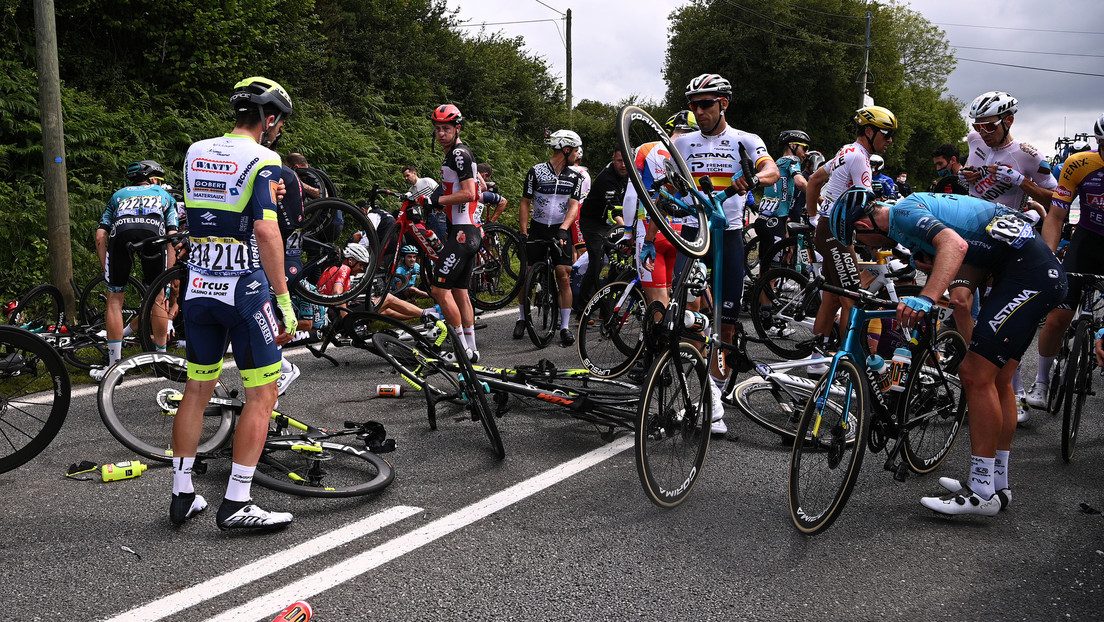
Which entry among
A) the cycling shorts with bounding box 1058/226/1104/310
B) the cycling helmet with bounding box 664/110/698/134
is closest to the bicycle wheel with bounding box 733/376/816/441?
the cycling shorts with bounding box 1058/226/1104/310

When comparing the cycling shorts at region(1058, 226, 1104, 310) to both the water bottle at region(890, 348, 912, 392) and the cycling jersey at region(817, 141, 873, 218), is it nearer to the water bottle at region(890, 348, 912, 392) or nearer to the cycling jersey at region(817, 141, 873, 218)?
the cycling jersey at region(817, 141, 873, 218)

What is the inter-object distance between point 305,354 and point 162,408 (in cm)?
318

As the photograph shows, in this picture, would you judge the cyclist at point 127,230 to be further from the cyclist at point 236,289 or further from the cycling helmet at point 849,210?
the cycling helmet at point 849,210

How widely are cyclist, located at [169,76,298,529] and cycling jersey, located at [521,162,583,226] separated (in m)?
5.04

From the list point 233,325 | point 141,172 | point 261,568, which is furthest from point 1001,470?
point 141,172

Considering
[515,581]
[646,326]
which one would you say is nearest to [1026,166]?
[646,326]

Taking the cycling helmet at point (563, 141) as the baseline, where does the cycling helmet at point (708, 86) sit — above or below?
above

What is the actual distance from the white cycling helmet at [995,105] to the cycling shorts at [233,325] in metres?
5.71

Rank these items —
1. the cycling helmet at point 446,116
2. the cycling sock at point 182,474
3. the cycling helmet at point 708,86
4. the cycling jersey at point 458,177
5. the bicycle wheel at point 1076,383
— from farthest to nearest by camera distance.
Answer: the cycling jersey at point 458,177, the cycling helmet at point 446,116, the cycling helmet at point 708,86, the bicycle wheel at point 1076,383, the cycling sock at point 182,474

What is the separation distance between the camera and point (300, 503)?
4.41 m

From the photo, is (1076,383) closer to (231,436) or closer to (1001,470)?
(1001,470)

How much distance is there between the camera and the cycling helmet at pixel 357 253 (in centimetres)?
895

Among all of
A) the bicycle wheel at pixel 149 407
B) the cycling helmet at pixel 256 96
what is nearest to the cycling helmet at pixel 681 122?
the cycling helmet at pixel 256 96

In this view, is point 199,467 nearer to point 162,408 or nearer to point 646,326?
point 162,408
